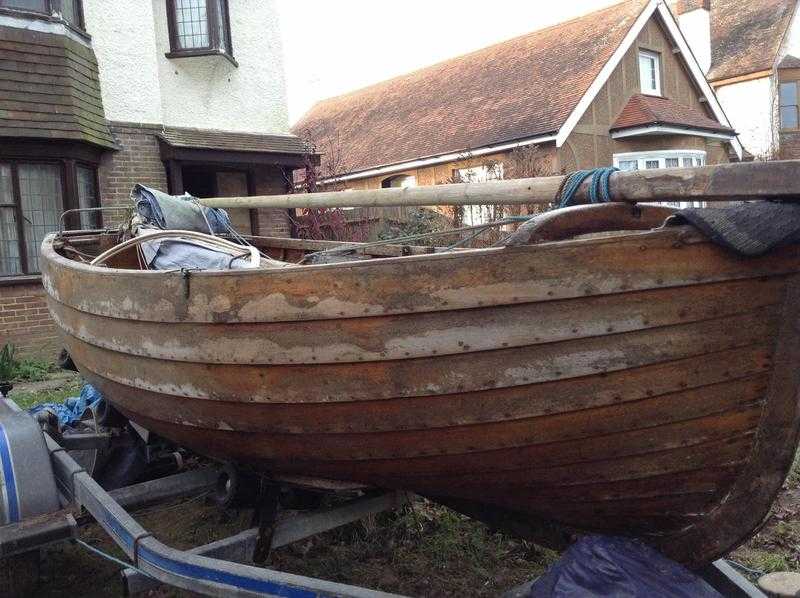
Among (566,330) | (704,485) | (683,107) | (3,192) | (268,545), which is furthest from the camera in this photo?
(683,107)

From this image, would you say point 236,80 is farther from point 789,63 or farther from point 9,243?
point 789,63

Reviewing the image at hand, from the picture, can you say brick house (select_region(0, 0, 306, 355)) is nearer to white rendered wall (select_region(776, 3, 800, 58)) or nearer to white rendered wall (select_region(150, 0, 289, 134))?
white rendered wall (select_region(150, 0, 289, 134))

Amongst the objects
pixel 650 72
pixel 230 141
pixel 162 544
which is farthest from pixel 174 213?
pixel 650 72

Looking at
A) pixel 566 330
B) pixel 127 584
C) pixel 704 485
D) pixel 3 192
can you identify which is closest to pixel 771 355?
pixel 704 485

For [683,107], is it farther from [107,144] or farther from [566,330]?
[566,330]

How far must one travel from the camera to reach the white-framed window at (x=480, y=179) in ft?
37.3

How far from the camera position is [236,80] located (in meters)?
10.8

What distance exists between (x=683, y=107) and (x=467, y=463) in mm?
18589

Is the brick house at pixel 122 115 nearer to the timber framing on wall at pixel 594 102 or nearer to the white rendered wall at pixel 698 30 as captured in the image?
the timber framing on wall at pixel 594 102

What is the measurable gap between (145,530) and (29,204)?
7237 millimetres

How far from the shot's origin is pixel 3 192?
8453 millimetres

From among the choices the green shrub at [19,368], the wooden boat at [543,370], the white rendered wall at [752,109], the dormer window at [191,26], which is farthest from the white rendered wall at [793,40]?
the wooden boat at [543,370]

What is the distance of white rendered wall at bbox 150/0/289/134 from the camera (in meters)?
10.3

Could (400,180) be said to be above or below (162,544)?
above
